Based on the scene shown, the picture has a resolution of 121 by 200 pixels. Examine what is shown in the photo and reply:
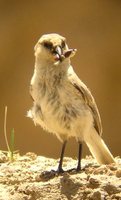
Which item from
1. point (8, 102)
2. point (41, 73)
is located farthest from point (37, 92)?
point (8, 102)

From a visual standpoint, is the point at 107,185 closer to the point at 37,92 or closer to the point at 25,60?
the point at 37,92

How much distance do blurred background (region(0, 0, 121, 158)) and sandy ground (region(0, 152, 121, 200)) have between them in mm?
7906

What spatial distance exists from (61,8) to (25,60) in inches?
40.5

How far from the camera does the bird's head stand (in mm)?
7401

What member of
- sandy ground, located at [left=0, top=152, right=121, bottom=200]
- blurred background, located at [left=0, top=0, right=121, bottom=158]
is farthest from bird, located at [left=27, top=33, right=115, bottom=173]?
blurred background, located at [left=0, top=0, right=121, bottom=158]

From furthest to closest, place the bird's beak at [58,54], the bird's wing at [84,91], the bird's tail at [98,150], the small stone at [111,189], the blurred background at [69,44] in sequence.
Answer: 1. the blurred background at [69,44]
2. the bird's tail at [98,150]
3. the bird's wing at [84,91]
4. the bird's beak at [58,54]
5. the small stone at [111,189]

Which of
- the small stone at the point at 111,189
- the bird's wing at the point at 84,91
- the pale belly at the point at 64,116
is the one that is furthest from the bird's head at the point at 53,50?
the small stone at the point at 111,189

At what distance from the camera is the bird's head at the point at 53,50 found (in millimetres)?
7401

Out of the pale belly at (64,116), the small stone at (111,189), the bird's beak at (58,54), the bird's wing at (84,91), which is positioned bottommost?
the small stone at (111,189)

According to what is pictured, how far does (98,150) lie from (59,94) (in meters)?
0.87

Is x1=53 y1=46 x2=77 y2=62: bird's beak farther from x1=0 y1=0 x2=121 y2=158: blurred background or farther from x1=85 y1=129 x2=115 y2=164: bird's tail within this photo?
x1=0 y1=0 x2=121 y2=158: blurred background

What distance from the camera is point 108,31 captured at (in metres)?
15.7

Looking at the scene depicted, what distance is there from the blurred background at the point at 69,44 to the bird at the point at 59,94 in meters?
→ 7.83

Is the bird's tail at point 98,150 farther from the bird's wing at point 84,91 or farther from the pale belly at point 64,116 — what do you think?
the pale belly at point 64,116
